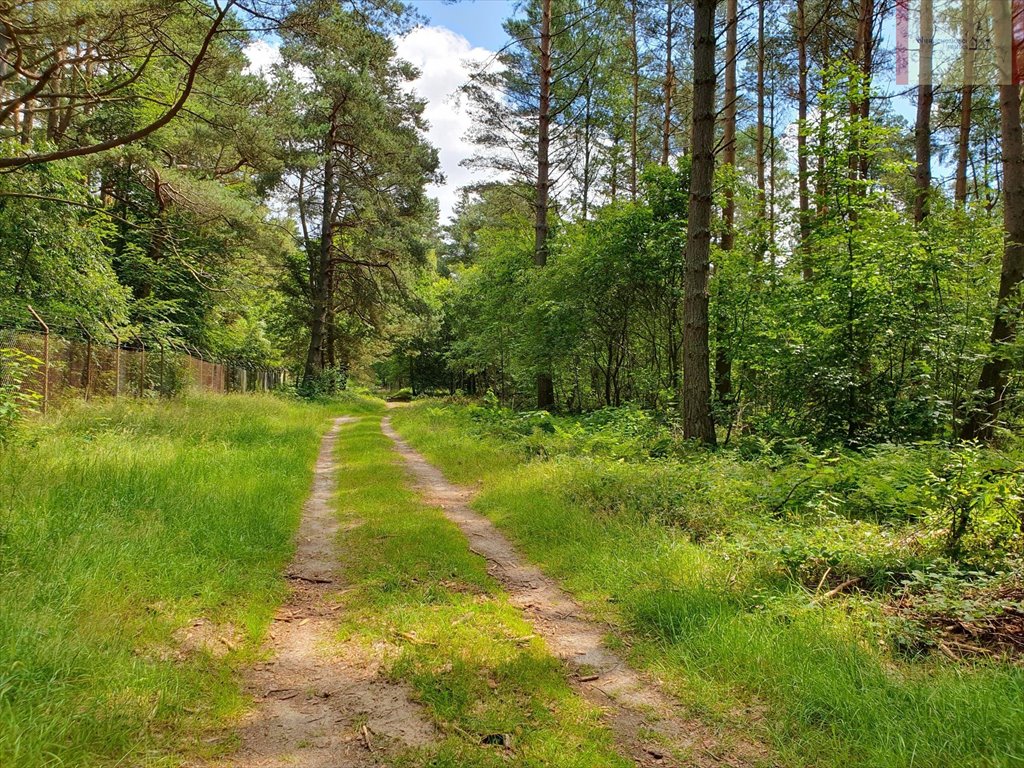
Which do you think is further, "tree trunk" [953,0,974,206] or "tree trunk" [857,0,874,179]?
"tree trunk" [857,0,874,179]

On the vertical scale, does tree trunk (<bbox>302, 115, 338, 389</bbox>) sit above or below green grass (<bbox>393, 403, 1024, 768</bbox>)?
above

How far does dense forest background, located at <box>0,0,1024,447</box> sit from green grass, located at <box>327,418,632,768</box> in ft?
15.9

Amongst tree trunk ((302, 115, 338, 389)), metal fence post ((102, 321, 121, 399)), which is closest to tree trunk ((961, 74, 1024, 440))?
metal fence post ((102, 321, 121, 399))

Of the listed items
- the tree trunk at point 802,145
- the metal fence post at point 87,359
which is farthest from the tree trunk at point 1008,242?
the metal fence post at point 87,359

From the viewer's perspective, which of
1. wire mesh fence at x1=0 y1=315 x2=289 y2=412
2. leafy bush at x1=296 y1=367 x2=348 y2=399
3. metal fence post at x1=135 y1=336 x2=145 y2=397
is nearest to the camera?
wire mesh fence at x1=0 y1=315 x2=289 y2=412

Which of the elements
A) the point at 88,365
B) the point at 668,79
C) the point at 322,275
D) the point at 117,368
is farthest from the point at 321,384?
the point at 668,79

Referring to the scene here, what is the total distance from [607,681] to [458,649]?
0.93 m

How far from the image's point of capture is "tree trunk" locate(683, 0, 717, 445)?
757 cm

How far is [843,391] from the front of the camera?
8.05m

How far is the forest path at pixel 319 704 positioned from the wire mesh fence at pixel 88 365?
5613mm

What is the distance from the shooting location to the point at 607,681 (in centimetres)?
311

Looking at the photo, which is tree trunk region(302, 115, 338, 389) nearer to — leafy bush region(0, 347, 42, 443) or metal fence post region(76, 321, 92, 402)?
metal fence post region(76, 321, 92, 402)

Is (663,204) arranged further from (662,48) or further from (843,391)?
(662,48)

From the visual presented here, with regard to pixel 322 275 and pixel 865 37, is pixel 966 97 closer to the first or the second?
pixel 865 37
